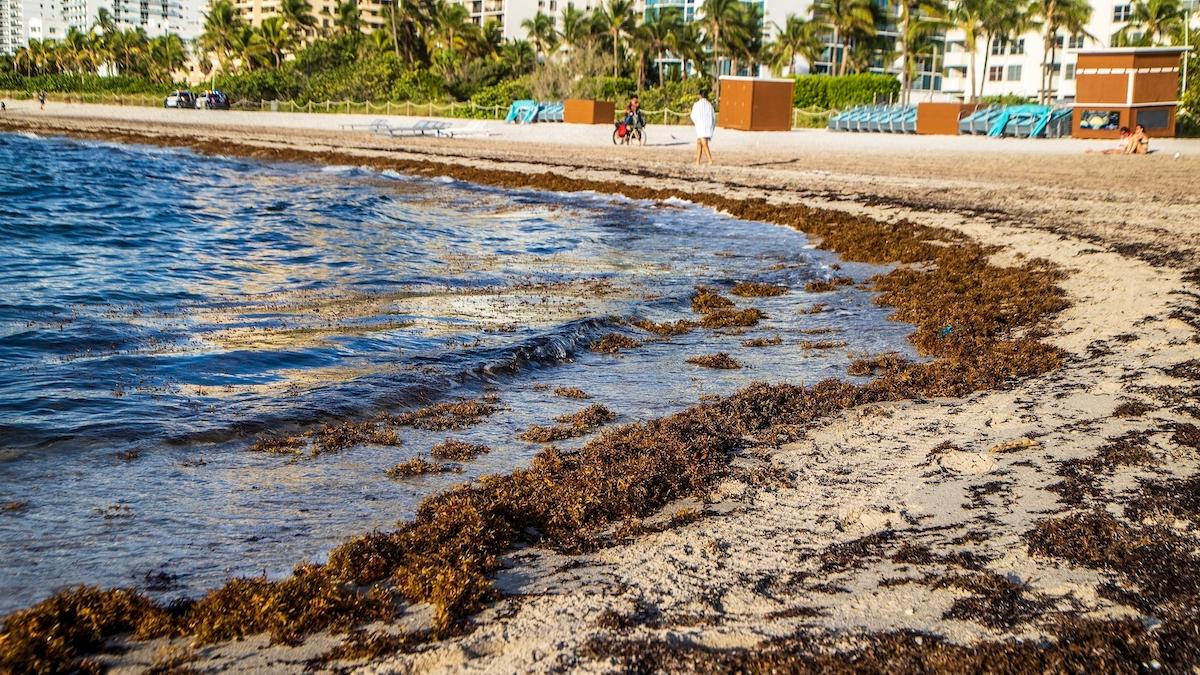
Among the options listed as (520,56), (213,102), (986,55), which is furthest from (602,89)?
(213,102)

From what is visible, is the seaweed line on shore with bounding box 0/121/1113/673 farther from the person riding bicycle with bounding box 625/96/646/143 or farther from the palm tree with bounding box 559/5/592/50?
the palm tree with bounding box 559/5/592/50

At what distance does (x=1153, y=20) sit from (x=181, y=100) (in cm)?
6229

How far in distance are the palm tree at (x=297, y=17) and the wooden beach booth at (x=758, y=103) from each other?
76274mm

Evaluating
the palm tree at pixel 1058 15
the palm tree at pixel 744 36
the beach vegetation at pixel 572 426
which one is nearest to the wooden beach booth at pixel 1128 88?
the beach vegetation at pixel 572 426

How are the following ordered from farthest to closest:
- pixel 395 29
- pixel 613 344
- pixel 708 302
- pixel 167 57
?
pixel 167 57 → pixel 395 29 → pixel 708 302 → pixel 613 344

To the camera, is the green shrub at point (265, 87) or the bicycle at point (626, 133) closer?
the bicycle at point (626, 133)

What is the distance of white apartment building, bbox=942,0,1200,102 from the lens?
218 feet

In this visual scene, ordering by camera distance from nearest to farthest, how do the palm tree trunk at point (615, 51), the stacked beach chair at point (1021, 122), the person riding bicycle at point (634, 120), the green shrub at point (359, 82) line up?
the person riding bicycle at point (634, 120) → the stacked beach chair at point (1021, 122) → the palm tree trunk at point (615, 51) → the green shrub at point (359, 82)

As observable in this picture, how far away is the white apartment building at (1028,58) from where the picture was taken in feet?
218

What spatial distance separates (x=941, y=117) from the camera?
121ft

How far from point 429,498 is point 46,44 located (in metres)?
147

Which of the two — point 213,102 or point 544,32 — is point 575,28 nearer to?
point 544,32

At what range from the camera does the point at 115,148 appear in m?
36.3

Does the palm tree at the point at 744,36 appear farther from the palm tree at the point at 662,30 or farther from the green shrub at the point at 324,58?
the green shrub at the point at 324,58
